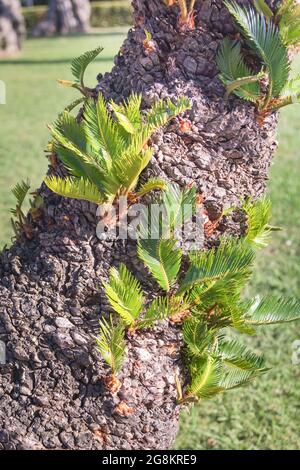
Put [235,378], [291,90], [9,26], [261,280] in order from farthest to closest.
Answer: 1. [9,26]
2. [261,280]
3. [235,378]
4. [291,90]

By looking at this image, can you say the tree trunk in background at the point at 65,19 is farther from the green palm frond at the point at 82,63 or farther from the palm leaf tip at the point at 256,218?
the palm leaf tip at the point at 256,218

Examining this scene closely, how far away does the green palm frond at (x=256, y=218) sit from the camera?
5.83 ft

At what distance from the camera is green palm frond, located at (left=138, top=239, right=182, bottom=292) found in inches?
64.4

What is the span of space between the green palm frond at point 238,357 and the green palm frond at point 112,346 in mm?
359

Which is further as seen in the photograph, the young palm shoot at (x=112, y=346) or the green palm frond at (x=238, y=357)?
the green palm frond at (x=238, y=357)

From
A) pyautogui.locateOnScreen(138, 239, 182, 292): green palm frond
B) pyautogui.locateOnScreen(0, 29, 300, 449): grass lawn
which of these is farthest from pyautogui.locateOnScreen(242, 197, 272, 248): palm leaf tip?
pyautogui.locateOnScreen(0, 29, 300, 449): grass lawn

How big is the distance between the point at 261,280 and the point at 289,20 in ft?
10.6

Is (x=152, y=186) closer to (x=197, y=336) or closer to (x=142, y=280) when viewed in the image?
(x=142, y=280)

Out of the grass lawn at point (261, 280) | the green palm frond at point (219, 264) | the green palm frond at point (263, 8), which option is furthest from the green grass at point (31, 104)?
the green palm frond at point (219, 264)

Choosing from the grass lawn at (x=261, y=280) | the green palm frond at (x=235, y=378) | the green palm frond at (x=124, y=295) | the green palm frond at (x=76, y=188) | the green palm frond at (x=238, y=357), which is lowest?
the grass lawn at (x=261, y=280)

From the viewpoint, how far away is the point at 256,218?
1.79 m

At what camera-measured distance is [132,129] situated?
5.33 ft

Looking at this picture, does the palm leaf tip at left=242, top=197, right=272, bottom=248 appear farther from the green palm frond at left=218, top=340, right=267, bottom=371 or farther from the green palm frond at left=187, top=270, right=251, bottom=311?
the green palm frond at left=218, top=340, right=267, bottom=371

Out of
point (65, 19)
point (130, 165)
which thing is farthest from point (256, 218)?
point (65, 19)
